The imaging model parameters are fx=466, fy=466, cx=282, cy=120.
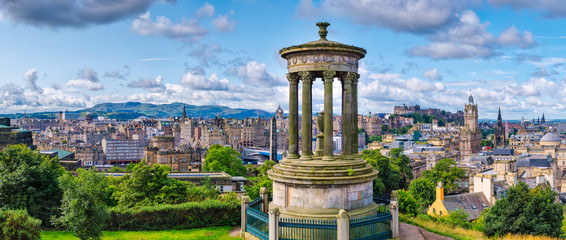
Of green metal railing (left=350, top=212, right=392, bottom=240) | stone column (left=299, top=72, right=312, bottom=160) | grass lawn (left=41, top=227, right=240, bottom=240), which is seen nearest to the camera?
green metal railing (left=350, top=212, right=392, bottom=240)

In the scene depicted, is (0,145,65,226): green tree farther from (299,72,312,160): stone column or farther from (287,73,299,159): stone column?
(299,72,312,160): stone column

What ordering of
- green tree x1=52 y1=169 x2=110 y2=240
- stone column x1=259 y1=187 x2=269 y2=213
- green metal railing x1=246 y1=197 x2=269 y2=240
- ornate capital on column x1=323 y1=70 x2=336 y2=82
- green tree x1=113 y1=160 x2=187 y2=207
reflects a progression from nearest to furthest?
1. green tree x1=52 y1=169 x2=110 y2=240
2. green metal railing x1=246 y1=197 x2=269 y2=240
3. ornate capital on column x1=323 y1=70 x2=336 y2=82
4. stone column x1=259 y1=187 x2=269 y2=213
5. green tree x1=113 y1=160 x2=187 y2=207

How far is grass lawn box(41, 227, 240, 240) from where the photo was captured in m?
21.5

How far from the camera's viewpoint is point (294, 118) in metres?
20.8

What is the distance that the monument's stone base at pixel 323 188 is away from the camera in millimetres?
Answer: 18672

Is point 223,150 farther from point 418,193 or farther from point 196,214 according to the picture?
point 196,214

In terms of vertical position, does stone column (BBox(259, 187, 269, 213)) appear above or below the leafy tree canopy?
above

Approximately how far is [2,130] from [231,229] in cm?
6884

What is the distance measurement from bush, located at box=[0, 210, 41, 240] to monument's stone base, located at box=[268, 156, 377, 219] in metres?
9.65

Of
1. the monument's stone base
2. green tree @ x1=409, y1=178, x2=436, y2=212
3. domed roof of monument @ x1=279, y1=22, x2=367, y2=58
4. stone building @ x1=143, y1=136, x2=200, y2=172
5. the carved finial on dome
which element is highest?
the carved finial on dome

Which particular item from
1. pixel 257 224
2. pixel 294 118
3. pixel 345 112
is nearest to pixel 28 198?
pixel 257 224

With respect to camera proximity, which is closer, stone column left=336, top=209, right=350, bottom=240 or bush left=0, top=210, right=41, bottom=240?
stone column left=336, top=209, right=350, bottom=240

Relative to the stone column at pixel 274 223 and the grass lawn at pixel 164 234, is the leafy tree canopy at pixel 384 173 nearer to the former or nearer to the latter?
the grass lawn at pixel 164 234

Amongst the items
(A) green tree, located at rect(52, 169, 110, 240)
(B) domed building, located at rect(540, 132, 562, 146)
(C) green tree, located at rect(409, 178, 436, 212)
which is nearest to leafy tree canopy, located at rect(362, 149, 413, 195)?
(C) green tree, located at rect(409, 178, 436, 212)
